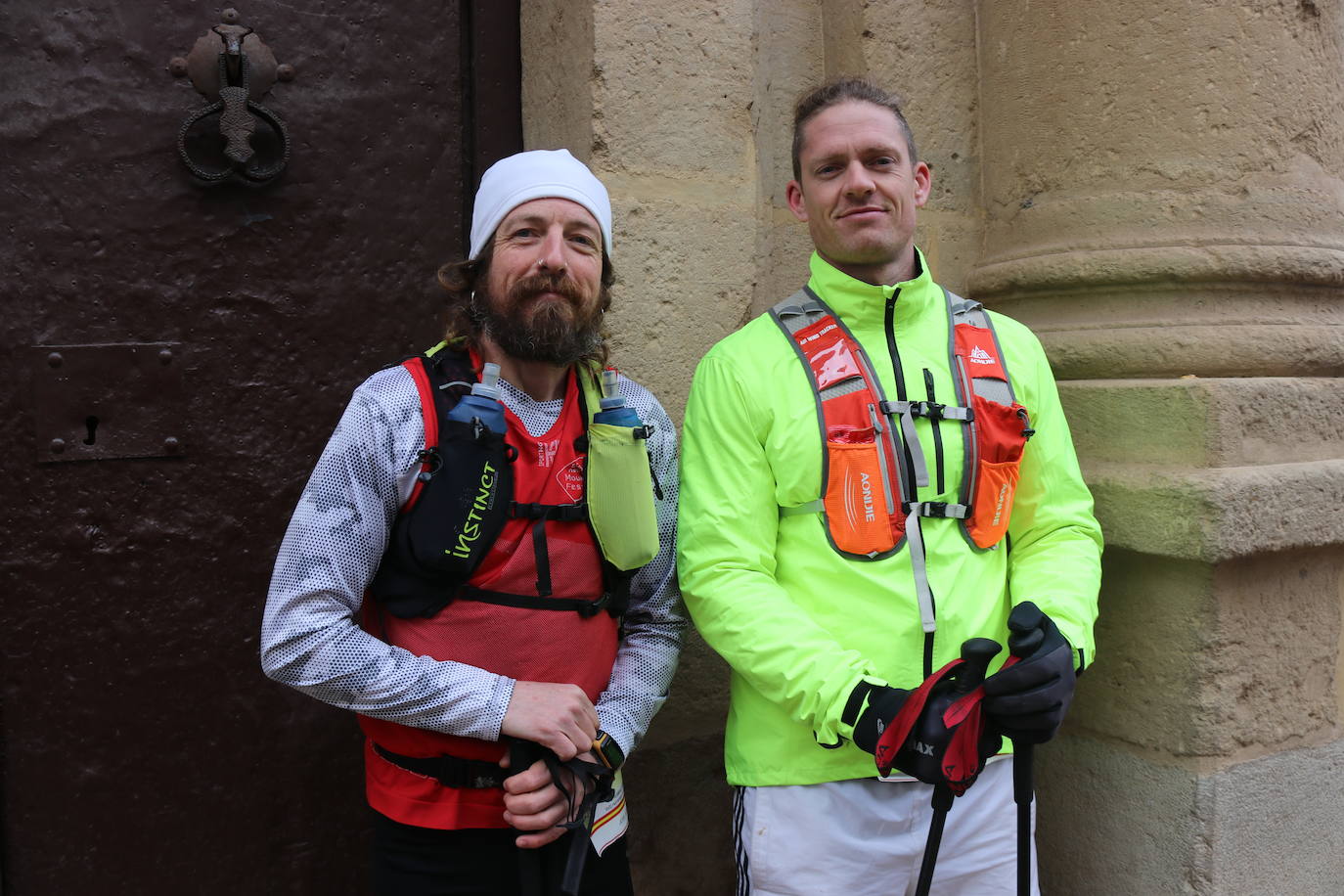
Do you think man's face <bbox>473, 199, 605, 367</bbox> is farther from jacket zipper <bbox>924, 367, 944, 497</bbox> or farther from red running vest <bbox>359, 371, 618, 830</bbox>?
jacket zipper <bbox>924, 367, 944, 497</bbox>

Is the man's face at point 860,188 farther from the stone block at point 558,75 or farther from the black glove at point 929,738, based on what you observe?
the black glove at point 929,738

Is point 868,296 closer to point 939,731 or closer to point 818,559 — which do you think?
point 818,559

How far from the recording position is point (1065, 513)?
197cm

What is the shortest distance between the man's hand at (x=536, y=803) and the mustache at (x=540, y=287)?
0.77m

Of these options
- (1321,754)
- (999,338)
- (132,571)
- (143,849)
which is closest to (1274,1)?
(999,338)

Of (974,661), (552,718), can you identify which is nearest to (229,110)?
(552,718)

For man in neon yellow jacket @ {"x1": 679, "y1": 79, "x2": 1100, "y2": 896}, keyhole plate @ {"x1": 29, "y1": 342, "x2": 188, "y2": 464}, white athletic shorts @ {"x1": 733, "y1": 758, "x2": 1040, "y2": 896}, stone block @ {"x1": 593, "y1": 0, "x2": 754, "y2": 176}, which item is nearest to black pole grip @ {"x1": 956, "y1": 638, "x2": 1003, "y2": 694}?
man in neon yellow jacket @ {"x1": 679, "y1": 79, "x2": 1100, "y2": 896}

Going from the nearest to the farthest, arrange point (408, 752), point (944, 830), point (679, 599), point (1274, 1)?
point (408, 752), point (944, 830), point (679, 599), point (1274, 1)

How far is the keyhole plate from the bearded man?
70cm

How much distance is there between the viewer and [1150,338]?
229 centimetres

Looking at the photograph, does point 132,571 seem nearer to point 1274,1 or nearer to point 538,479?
point 538,479

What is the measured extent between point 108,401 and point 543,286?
99 centimetres

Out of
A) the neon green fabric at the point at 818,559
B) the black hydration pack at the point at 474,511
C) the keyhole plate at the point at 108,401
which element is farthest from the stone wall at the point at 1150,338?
the keyhole plate at the point at 108,401

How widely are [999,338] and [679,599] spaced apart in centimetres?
81
